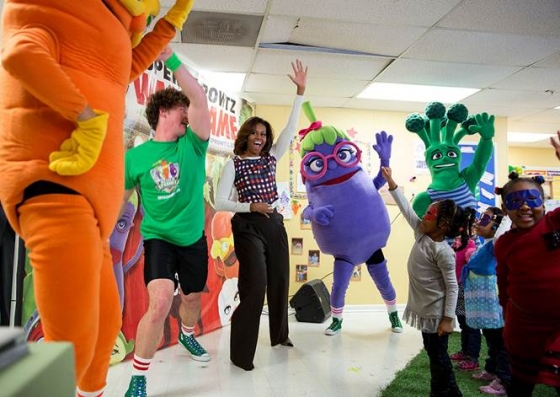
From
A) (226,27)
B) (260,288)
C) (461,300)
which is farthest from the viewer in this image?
(226,27)

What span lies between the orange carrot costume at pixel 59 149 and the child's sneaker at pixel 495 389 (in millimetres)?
1890

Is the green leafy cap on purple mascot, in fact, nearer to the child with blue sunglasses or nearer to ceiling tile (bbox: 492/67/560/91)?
the child with blue sunglasses

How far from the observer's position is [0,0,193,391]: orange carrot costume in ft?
2.84

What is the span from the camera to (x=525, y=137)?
628 cm

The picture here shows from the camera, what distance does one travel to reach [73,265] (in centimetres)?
89

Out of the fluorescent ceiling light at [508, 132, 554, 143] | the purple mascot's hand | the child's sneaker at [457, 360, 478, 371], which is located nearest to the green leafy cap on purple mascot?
the purple mascot's hand

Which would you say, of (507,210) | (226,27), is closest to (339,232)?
(507,210)

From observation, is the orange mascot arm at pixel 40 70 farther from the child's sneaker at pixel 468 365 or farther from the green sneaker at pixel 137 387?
the child's sneaker at pixel 468 365

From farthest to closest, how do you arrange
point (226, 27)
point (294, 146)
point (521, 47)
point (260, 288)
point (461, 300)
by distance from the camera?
point (294, 146), point (521, 47), point (226, 27), point (461, 300), point (260, 288)

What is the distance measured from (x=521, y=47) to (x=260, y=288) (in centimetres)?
265

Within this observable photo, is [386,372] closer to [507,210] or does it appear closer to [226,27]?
[507,210]

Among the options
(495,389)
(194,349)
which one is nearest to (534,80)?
(495,389)

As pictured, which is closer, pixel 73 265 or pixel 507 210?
pixel 73 265

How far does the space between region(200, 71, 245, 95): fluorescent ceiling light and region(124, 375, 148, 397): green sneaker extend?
2.32 meters
